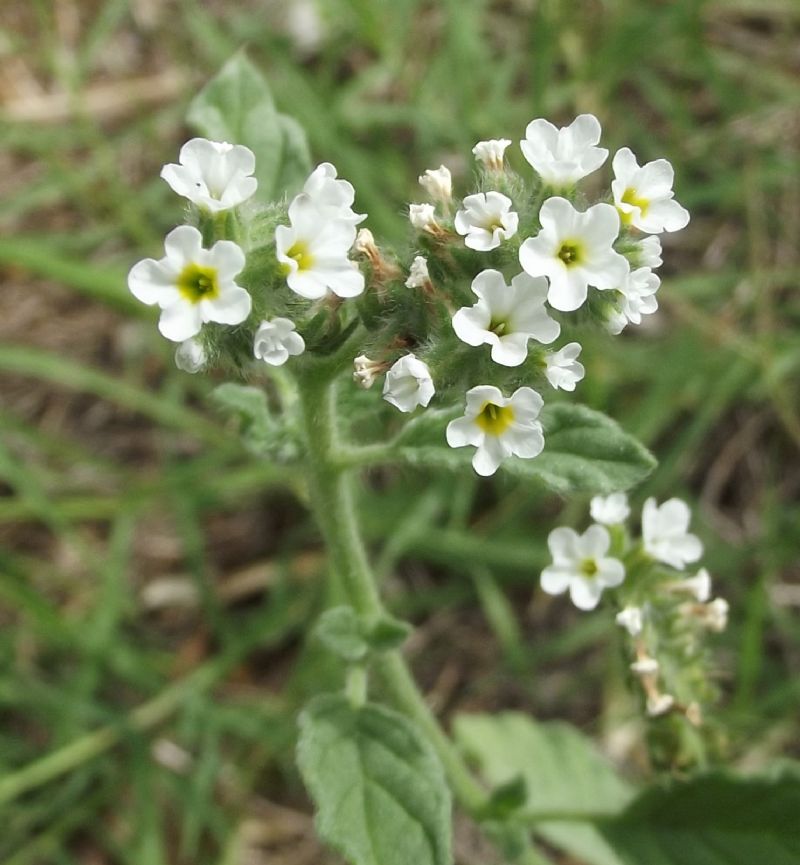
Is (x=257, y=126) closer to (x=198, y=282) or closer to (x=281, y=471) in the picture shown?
(x=198, y=282)

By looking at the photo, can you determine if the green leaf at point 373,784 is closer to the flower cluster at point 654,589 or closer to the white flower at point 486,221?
the flower cluster at point 654,589

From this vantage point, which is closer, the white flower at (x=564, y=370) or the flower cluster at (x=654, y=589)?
the white flower at (x=564, y=370)

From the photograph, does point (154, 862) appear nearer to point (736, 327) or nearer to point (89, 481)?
point (89, 481)

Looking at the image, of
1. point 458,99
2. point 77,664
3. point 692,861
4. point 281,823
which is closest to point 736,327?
point 458,99

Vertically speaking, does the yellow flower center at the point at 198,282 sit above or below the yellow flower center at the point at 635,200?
below

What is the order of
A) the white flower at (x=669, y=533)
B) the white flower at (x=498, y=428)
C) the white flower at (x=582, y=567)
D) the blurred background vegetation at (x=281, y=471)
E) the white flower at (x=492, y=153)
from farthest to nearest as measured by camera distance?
the blurred background vegetation at (x=281, y=471) → the white flower at (x=669, y=533) → the white flower at (x=582, y=567) → the white flower at (x=492, y=153) → the white flower at (x=498, y=428)

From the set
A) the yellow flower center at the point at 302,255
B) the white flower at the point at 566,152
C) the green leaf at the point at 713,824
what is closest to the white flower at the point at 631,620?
the green leaf at the point at 713,824

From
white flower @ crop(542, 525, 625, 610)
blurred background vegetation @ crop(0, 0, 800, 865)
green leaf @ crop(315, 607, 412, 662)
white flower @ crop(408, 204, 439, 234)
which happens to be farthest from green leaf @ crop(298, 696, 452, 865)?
blurred background vegetation @ crop(0, 0, 800, 865)

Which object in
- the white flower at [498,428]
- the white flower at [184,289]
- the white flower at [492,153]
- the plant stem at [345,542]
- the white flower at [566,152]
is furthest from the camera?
the plant stem at [345,542]
